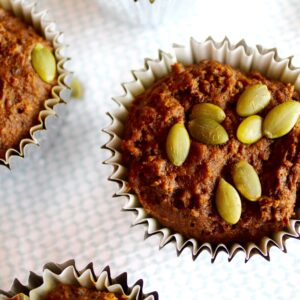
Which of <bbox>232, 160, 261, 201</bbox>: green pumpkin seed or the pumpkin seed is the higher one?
<bbox>232, 160, 261, 201</bbox>: green pumpkin seed

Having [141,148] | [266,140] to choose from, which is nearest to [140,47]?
[141,148]

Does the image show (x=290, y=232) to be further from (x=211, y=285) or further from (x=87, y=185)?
(x=87, y=185)

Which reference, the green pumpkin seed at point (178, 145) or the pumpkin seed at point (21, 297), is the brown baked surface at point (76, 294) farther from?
the green pumpkin seed at point (178, 145)

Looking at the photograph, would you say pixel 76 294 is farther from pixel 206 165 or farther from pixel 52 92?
pixel 52 92

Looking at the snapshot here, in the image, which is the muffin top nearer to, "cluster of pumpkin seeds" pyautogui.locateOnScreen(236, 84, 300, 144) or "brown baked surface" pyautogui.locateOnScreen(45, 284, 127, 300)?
"brown baked surface" pyautogui.locateOnScreen(45, 284, 127, 300)

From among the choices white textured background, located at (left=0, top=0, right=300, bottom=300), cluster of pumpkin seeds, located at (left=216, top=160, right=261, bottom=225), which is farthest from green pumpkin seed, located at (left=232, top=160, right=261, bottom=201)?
white textured background, located at (left=0, top=0, right=300, bottom=300)

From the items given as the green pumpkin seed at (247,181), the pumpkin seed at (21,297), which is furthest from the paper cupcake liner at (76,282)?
the green pumpkin seed at (247,181)

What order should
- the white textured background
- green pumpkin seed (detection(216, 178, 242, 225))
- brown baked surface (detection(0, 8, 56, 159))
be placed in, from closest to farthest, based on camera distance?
green pumpkin seed (detection(216, 178, 242, 225)) < brown baked surface (detection(0, 8, 56, 159)) < the white textured background
